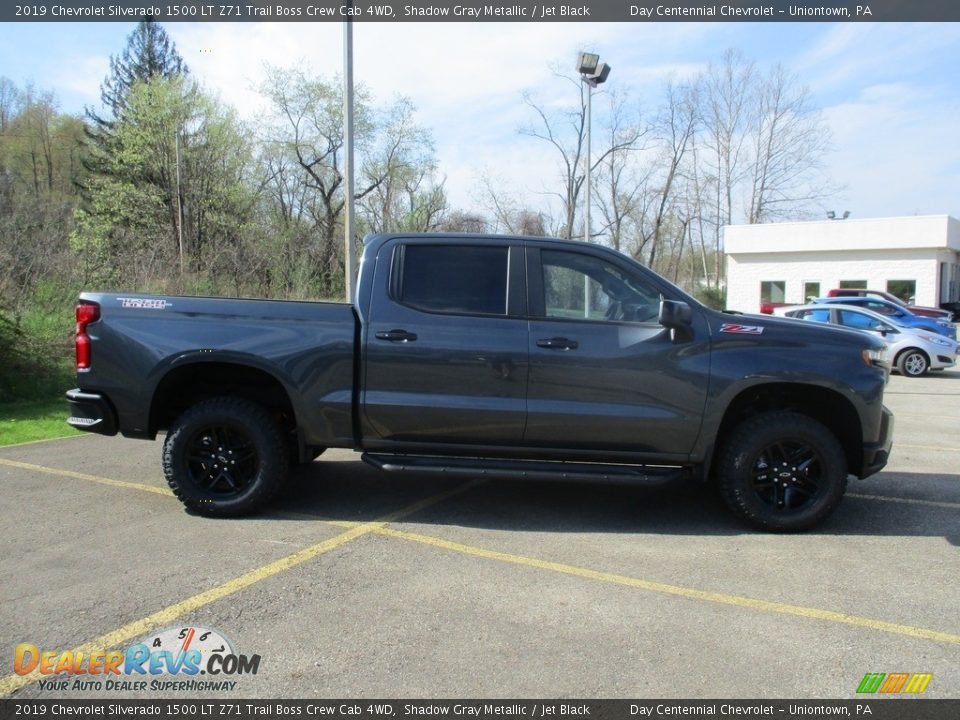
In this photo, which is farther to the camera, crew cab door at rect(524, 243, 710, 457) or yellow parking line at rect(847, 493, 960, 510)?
yellow parking line at rect(847, 493, 960, 510)

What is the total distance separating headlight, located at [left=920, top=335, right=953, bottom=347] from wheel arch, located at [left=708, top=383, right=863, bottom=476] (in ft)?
41.8

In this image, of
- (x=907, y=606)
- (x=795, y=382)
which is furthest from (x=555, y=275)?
(x=907, y=606)

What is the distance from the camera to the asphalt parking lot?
316cm

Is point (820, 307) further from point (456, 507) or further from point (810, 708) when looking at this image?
point (810, 708)

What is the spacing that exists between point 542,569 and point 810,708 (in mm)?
1721

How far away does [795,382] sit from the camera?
4910 mm

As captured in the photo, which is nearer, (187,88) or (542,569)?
(542,569)

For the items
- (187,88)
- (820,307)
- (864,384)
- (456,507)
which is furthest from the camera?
(187,88)

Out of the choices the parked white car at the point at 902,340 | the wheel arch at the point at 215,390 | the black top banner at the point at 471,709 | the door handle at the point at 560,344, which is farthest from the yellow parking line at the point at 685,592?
the parked white car at the point at 902,340

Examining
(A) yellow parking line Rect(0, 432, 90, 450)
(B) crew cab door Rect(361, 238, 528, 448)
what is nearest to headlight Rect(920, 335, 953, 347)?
(B) crew cab door Rect(361, 238, 528, 448)

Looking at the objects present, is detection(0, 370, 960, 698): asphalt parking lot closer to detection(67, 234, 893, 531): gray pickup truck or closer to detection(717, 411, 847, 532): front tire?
detection(717, 411, 847, 532): front tire

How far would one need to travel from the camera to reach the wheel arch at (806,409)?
5074 millimetres

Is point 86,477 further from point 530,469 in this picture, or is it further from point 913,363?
point 913,363

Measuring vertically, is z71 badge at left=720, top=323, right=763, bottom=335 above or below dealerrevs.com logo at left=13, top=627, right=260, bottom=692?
above
